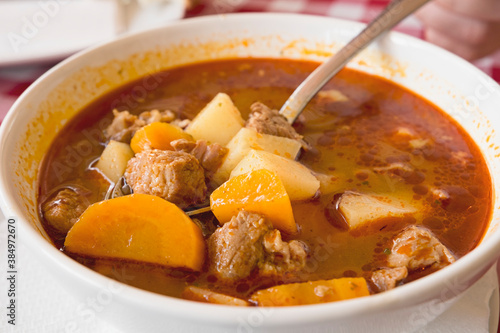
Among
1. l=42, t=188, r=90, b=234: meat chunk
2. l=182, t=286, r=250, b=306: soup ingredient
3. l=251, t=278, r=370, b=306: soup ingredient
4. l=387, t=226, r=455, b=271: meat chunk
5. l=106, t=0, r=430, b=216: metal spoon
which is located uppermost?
l=106, t=0, r=430, b=216: metal spoon

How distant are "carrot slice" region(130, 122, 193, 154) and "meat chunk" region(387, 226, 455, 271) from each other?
2.78 ft

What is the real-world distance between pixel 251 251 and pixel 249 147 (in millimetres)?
437

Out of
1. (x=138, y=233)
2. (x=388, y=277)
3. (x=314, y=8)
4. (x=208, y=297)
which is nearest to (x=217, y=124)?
(x=138, y=233)

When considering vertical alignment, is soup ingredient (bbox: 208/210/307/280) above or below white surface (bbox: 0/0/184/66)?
below

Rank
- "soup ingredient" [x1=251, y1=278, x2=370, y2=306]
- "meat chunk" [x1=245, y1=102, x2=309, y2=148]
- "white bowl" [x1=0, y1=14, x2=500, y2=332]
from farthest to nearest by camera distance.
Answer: "meat chunk" [x1=245, y1=102, x2=309, y2=148], "soup ingredient" [x1=251, y1=278, x2=370, y2=306], "white bowl" [x1=0, y1=14, x2=500, y2=332]

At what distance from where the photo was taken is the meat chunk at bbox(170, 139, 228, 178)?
1729 mm

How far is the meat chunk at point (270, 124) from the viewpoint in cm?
184

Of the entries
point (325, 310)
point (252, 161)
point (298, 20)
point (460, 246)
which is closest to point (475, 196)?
point (460, 246)

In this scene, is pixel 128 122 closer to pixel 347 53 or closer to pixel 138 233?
pixel 138 233

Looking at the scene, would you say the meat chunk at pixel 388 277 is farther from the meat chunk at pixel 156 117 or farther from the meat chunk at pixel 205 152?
the meat chunk at pixel 156 117

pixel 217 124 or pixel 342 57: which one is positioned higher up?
pixel 342 57

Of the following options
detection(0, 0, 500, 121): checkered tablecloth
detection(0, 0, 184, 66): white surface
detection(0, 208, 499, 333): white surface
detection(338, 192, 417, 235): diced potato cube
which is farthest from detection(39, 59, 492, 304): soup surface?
detection(0, 0, 500, 121): checkered tablecloth

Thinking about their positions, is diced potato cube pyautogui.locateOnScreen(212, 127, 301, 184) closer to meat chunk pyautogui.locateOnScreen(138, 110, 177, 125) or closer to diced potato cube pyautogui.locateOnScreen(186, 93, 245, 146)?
diced potato cube pyautogui.locateOnScreen(186, 93, 245, 146)

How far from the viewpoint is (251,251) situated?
1.43m
